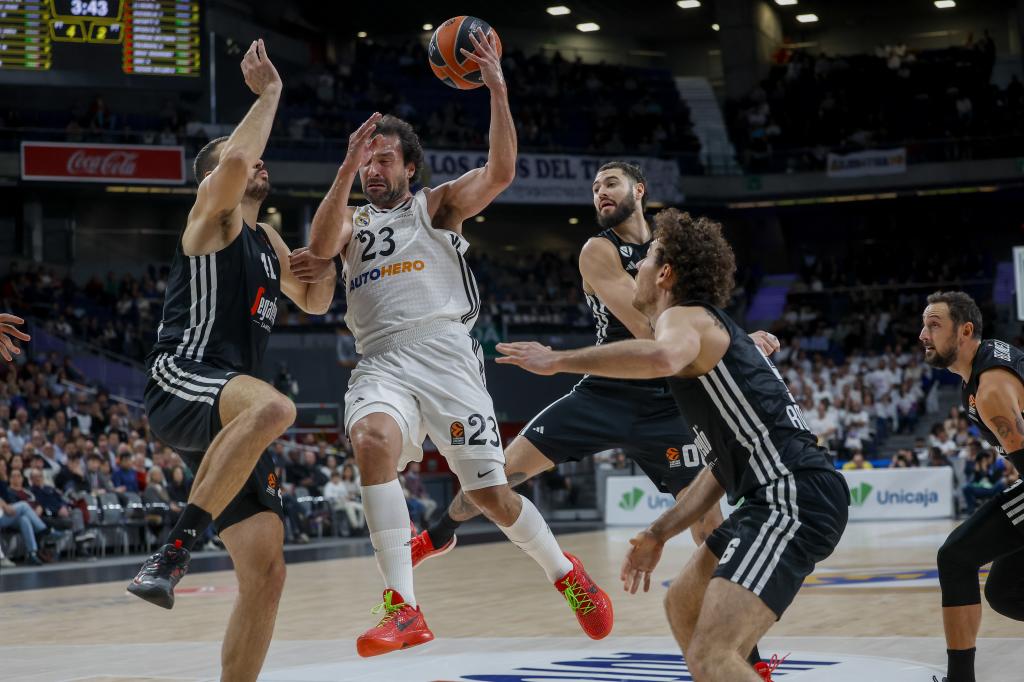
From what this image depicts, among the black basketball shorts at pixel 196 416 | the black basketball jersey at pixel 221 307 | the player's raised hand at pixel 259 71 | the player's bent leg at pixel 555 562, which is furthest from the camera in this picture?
the player's bent leg at pixel 555 562

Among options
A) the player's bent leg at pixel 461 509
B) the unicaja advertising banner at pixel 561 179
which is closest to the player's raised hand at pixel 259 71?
the player's bent leg at pixel 461 509

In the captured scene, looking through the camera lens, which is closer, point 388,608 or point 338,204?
point 388,608

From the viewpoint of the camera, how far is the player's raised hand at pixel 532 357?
176 inches

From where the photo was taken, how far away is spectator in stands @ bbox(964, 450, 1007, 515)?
20.5 meters

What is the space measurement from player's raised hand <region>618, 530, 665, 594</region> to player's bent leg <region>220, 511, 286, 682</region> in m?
1.51

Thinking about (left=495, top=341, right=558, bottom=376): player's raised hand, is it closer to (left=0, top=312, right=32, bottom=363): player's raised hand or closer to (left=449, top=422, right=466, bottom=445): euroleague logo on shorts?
(left=449, top=422, right=466, bottom=445): euroleague logo on shorts

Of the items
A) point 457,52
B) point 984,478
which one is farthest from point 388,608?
point 984,478

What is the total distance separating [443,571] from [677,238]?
10554 millimetres

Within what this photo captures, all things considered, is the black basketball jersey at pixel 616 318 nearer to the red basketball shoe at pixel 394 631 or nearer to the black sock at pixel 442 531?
the black sock at pixel 442 531

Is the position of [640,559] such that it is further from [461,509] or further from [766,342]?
[461,509]

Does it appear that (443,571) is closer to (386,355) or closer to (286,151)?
(386,355)

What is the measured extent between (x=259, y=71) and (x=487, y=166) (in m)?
1.20

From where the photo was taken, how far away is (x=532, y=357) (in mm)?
4512

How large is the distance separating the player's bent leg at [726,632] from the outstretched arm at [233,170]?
8.68 feet
